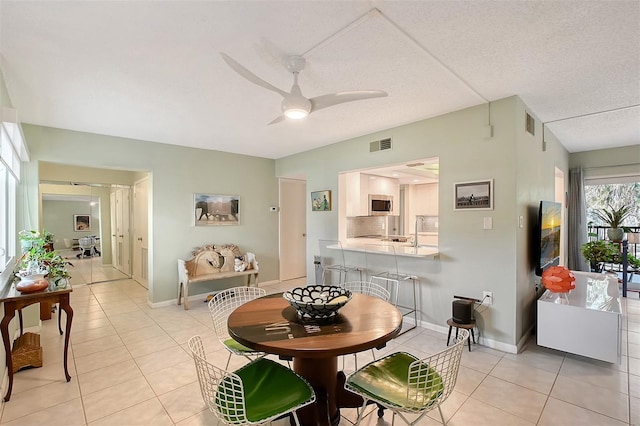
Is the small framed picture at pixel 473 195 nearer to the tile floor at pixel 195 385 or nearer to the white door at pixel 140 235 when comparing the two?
the tile floor at pixel 195 385

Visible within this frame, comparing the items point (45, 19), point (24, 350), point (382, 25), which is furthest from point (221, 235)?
point (382, 25)

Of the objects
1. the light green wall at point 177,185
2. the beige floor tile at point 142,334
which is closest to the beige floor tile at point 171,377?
the beige floor tile at point 142,334

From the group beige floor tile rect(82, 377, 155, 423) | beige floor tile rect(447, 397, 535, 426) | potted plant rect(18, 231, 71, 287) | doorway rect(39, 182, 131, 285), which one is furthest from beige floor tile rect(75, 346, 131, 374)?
beige floor tile rect(447, 397, 535, 426)

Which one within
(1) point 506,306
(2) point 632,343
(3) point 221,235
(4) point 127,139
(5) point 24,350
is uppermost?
(4) point 127,139

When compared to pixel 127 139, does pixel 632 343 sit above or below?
below

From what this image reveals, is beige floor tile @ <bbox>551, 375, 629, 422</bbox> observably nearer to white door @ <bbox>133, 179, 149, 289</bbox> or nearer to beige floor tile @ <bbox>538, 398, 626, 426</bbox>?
beige floor tile @ <bbox>538, 398, 626, 426</bbox>

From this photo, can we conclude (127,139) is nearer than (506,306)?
No

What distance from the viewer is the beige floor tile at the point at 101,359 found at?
9.16ft

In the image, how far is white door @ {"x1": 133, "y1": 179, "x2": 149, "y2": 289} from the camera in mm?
5680

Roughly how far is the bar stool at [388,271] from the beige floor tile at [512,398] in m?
1.20

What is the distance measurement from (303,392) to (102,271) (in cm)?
667

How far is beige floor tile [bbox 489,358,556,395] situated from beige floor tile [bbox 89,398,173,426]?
2.73m

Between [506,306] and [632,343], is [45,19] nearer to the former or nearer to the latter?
[506,306]

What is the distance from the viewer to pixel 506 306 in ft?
10.0
